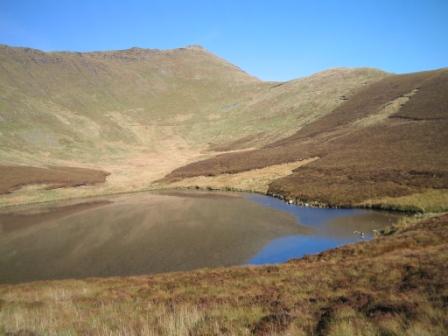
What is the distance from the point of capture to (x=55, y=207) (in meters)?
56.4

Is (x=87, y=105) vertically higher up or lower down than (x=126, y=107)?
higher up

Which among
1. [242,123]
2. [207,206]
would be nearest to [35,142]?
[242,123]

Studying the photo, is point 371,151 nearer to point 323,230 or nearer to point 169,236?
point 323,230

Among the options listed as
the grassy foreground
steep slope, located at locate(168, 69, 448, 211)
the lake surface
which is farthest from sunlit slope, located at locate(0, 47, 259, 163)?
the grassy foreground

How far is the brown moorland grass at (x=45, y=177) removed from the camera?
70.1 m

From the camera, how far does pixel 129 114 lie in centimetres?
16138

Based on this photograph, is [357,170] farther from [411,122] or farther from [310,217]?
[411,122]

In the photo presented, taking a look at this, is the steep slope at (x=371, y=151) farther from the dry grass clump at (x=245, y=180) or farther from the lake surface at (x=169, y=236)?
the lake surface at (x=169, y=236)

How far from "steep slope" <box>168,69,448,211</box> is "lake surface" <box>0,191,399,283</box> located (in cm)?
544

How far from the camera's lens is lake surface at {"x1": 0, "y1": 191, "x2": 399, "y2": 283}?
84.2 feet

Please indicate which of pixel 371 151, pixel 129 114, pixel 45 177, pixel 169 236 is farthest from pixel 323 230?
pixel 129 114

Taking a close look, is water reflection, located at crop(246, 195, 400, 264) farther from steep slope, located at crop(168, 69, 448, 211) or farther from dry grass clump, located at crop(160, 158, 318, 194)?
dry grass clump, located at crop(160, 158, 318, 194)

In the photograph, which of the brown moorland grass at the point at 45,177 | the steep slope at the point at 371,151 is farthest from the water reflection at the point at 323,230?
the brown moorland grass at the point at 45,177

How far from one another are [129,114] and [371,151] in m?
126
